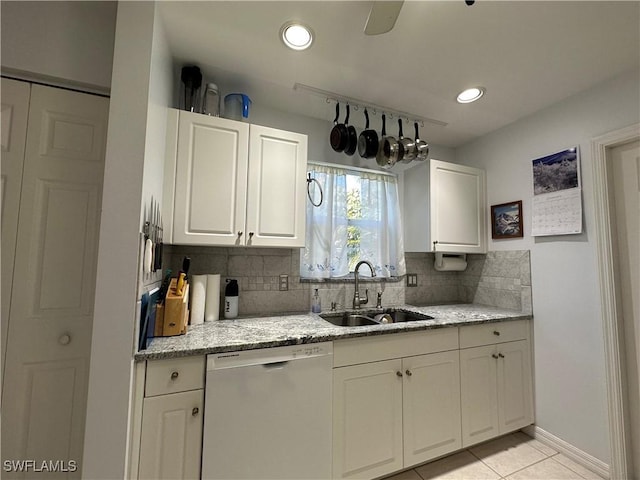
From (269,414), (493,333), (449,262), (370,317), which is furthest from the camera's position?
(449,262)

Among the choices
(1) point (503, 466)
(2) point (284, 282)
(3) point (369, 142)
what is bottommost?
(1) point (503, 466)

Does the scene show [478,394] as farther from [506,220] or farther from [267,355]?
[267,355]

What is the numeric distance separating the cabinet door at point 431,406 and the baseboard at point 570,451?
2.46 ft

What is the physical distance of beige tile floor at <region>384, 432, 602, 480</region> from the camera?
1611 mm

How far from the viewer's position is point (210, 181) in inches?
61.5

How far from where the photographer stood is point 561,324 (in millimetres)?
1851

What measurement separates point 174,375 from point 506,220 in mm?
2554

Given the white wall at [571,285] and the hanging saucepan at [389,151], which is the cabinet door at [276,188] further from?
the white wall at [571,285]

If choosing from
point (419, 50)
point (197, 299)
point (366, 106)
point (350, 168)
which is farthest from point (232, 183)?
point (419, 50)

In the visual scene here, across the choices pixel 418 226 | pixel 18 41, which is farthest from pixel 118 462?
pixel 418 226

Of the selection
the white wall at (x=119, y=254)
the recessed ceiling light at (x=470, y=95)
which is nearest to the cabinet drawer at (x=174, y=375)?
the white wall at (x=119, y=254)

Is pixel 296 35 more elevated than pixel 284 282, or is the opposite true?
pixel 296 35

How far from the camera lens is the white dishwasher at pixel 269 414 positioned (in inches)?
46.9

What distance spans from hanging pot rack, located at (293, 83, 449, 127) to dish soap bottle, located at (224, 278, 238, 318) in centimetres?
139
